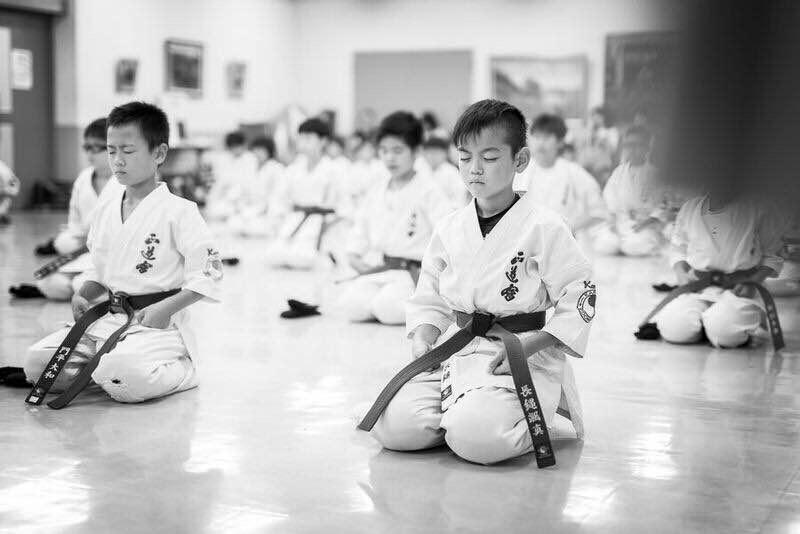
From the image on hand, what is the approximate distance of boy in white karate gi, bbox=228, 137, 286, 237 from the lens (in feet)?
35.9

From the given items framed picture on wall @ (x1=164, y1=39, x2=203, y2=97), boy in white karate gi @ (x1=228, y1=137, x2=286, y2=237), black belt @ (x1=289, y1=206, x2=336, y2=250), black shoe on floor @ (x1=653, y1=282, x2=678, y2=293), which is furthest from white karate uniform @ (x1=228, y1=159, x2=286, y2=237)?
black shoe on floor @ (x1=653, y1=282, x2=678, y2=293)

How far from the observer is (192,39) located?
1555cm

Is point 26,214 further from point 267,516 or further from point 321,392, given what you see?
point 267,516

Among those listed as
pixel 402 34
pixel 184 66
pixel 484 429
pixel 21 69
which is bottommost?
pixel 484 429

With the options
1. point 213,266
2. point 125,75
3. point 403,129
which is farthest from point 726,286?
point 125,75

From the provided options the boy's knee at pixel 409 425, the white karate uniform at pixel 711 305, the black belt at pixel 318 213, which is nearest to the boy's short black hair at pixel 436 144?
the black belt at pixel 318 213

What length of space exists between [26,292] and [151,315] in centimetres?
285

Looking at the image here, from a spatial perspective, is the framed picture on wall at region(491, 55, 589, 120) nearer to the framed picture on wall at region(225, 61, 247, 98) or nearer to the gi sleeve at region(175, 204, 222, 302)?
the framed picture on wall at region(225, 61, 247, 98)

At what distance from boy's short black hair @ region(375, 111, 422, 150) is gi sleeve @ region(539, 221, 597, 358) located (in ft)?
8.82

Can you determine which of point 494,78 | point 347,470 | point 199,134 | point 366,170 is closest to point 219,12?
point 199,134

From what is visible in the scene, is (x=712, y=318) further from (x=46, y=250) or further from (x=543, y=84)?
(x=543, y=84)

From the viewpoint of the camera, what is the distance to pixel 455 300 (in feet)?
9.88

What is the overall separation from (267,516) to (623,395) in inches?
74.2

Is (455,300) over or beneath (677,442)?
over
